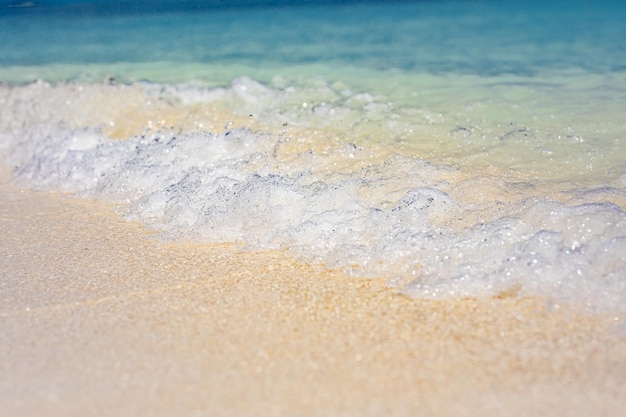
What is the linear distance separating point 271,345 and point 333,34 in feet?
17.1

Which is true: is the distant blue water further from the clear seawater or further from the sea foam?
the sea foam

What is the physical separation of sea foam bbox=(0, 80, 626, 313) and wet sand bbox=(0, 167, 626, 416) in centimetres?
13

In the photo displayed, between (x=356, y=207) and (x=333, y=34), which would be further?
(x=333, y=34)

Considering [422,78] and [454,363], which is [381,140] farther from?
[454,363]

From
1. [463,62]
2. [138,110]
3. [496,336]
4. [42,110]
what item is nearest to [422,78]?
[463,62]

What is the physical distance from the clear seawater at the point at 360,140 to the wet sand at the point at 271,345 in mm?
165

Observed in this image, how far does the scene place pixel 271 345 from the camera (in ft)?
6.22

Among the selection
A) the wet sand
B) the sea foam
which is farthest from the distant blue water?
the wet sand

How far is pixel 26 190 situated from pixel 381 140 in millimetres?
1766

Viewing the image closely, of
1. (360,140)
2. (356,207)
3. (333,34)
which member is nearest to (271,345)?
(356,207)

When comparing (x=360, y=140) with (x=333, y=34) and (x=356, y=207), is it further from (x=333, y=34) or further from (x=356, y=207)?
(x=333, y=34)

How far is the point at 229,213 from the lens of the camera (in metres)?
2.73

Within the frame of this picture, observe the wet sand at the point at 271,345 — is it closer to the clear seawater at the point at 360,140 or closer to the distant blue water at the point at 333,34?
the clear seawater at the point at 360,140

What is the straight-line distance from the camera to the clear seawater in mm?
2342
